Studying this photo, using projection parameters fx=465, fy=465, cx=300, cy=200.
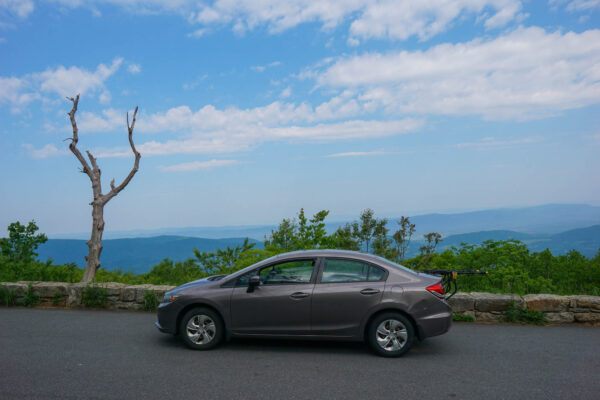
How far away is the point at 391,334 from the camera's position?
6867 millimetres

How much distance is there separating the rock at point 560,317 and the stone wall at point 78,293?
7.95 m

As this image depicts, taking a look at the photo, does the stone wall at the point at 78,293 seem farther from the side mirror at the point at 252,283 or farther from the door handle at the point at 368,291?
the door handle at the point at 368,291

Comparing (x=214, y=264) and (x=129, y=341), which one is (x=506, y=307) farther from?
(x=214, y=264)

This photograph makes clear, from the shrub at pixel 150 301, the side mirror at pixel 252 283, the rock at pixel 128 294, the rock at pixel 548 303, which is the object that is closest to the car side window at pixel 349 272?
the side mirror at pixel 252 283

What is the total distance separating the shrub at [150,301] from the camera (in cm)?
1036

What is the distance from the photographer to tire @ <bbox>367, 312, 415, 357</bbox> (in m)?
6.82

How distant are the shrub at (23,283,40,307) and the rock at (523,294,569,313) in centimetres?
1084

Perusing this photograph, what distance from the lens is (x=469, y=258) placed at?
1215 cm

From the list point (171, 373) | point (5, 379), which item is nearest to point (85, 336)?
point (5, 379)

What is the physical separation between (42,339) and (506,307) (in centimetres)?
853

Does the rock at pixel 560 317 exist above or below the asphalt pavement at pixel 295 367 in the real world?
above

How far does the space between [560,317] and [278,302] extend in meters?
5.69

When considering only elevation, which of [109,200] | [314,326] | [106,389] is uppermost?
[109,200]

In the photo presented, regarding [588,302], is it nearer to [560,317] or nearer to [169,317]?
[560,317]
